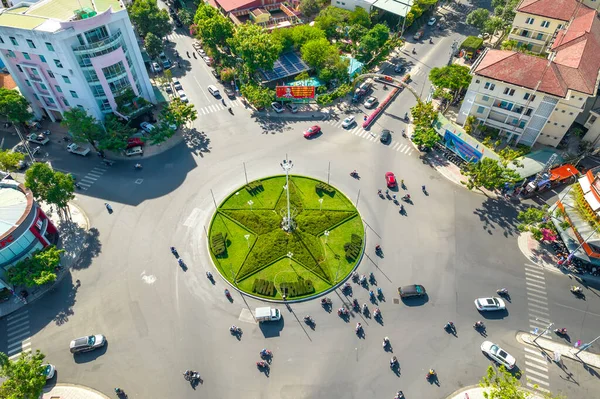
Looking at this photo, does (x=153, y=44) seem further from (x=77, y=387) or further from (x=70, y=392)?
(x=70, y=392)

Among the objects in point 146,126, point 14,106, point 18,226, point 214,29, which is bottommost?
point 146,126

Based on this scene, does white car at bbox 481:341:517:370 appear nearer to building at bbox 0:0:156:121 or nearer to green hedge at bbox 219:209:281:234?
green hedge at bbox 219:209:281:234

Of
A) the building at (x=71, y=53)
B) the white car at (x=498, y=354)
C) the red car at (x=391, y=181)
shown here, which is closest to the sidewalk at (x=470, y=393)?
the white car at (x=498, y=354)

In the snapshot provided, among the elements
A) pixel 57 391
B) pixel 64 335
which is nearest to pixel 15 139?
pixel 64 335

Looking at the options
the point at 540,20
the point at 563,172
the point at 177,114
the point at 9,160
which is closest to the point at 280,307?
the point at 177,114

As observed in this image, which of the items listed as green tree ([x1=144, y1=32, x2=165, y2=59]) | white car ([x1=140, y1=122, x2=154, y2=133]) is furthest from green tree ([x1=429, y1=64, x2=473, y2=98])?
green tree ([x1=144, y1=32, x2=165, y2=59])

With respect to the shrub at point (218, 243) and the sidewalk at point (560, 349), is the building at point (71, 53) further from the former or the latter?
the sidewalk at point (560, 349)

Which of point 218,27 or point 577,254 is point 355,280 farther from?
point 218,27
